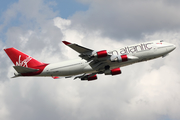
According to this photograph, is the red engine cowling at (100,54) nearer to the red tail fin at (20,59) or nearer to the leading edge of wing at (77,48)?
the leading edge of wing at (77,48)

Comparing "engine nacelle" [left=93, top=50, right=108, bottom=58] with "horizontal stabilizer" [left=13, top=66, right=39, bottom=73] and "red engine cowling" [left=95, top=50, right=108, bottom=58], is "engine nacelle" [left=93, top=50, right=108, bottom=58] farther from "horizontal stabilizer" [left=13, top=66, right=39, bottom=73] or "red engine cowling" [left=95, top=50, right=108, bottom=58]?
"horizontal stabilizer" [left=13, top=66, right=39, bottom=73]

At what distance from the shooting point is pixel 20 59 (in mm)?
66625

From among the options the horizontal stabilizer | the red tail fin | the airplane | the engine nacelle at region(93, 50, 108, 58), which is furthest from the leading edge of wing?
the red tail fin

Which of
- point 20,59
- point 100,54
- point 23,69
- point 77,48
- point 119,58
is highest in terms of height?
point 20,59

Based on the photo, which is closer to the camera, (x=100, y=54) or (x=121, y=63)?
(x=100, y=54)

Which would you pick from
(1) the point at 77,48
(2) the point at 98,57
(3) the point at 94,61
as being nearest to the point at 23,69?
(1) the point at 77,48

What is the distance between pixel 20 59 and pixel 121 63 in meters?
23.3

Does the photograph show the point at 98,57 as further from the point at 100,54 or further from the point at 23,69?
the point at 23,69

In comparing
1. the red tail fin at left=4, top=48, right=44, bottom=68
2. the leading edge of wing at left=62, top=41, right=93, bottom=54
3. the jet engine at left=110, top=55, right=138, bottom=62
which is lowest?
the jet engine at left=110, top=55, right=138, bottom=62

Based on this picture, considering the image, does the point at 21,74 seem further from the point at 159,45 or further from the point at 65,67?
the point at 159,45

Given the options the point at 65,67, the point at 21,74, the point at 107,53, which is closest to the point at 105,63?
the point at 107,53

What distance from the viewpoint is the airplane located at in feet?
199

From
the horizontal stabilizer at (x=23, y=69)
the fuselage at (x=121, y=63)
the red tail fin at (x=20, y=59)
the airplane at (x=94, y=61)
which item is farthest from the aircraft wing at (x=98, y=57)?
the red tail fin at (x=20, y=59)

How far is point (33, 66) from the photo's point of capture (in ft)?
217
